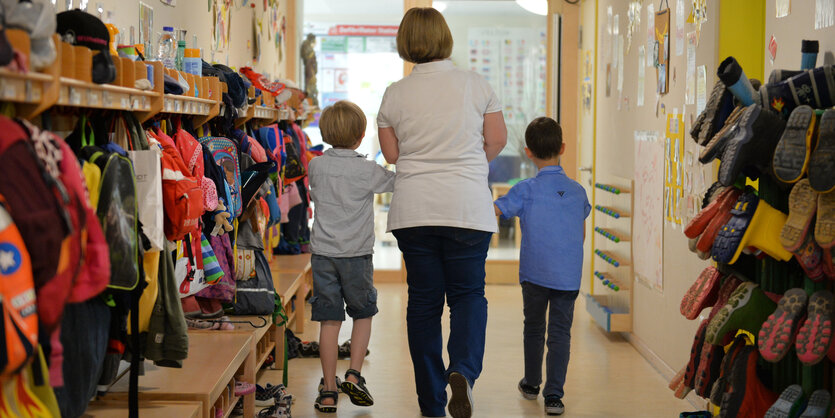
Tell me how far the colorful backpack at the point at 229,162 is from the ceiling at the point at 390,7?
3.89 m

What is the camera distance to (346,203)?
3582 mm

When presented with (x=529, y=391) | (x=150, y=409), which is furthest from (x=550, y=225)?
(x=150, y=409)

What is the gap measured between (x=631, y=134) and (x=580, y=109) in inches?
72.3

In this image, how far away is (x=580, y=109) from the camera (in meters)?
6.87

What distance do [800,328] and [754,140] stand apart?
462 mm

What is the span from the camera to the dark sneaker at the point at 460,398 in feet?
10.1

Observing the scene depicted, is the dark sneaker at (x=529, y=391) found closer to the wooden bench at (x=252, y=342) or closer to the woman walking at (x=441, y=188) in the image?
the woman walking at (x=441, y=188)

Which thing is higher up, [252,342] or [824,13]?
[824,13]

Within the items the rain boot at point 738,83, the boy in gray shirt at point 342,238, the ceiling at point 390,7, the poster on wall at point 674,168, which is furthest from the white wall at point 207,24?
the poster on wall at point 674,168

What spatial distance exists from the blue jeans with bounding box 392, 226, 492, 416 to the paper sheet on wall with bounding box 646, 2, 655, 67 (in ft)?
6.17

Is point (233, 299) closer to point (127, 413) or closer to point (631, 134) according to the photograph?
point (127, 413)

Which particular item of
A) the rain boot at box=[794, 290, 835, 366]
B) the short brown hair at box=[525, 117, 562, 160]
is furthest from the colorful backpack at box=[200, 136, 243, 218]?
the rain boot at box=[794, 290, 835, 366]

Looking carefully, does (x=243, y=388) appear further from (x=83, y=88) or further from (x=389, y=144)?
(x=83, y=88)

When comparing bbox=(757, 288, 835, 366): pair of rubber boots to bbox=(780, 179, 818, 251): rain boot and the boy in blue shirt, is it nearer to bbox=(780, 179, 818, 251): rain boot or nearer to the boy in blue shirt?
bbox=(780, 179, 818, 251): rain boot
